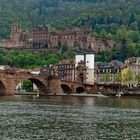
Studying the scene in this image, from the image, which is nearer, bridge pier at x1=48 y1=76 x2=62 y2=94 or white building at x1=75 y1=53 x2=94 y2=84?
bridge pier at x1=48 y1=76 x2=62 y2=94

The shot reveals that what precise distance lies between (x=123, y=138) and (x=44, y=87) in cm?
9347

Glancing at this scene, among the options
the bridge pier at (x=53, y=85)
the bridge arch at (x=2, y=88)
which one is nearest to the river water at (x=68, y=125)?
the bridge arch at (x=2, y=88)

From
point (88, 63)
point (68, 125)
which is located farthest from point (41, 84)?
point (68, 125)

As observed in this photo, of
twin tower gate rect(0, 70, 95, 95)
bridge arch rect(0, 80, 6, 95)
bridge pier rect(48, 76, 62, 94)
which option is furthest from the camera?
bridge pier rect(48, 76, 62, 94)

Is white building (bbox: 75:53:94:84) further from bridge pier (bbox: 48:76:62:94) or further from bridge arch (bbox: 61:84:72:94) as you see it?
bridge pier (bbox: 48:76:62:94)

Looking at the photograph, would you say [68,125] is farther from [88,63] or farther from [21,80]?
[88,63]

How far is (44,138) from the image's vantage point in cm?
5059

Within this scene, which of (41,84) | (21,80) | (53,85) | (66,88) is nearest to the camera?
(21,80)

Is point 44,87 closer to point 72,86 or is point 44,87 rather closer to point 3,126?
point 72,86

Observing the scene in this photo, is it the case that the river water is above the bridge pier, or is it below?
below

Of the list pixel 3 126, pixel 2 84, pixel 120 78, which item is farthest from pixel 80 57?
pixel 3 126

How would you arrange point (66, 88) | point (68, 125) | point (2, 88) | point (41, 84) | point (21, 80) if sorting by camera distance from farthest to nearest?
point (66, 88), point (41, 84), point (21, 80), point (2, 88), point (68, 125)

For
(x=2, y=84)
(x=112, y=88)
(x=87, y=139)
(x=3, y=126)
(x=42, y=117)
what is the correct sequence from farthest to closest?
(x=112, y=88), (x=2, y=84), (x=42, y=117), (x=3, y=126), (x=87, y=139)

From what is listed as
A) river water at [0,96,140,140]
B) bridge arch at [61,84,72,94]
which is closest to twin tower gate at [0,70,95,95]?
bridge arch at [61,84,72,94]
